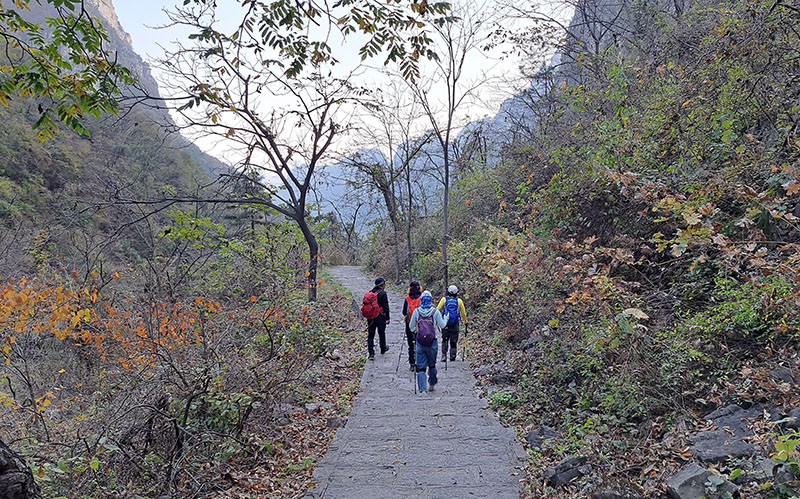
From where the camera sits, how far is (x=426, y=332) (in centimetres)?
745

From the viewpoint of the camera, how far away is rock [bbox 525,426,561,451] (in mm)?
5242

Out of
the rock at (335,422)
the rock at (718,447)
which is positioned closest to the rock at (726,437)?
the rock at (718,447)

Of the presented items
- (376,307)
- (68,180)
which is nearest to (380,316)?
(376,307)

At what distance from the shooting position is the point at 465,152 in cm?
2086

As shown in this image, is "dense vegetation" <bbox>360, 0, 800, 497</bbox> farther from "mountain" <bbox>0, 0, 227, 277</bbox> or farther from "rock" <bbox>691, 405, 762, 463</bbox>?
"mountain" <bbox>0, 0, 227, 277</bbox>

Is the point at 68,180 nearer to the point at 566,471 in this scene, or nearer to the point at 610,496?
the point at 566,471

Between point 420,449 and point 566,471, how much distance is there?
1788mm

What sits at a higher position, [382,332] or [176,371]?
[176,371]

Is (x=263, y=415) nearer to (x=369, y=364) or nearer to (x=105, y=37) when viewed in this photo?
(x=369, y=364)

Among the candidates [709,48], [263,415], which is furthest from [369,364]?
[709,48]

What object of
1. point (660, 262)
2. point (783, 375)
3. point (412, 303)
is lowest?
point (783, 375)

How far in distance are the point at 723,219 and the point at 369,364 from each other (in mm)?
6624

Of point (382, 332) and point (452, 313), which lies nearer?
point (452, 313)

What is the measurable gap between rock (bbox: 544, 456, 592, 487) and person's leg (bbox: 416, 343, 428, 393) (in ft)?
10.8
